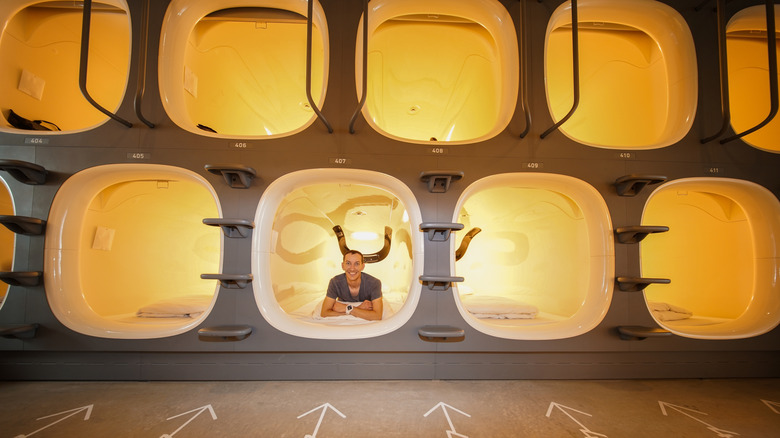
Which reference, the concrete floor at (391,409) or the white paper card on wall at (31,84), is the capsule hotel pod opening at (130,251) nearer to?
the concrete floor at (391,409)

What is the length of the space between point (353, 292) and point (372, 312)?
0.24 meters

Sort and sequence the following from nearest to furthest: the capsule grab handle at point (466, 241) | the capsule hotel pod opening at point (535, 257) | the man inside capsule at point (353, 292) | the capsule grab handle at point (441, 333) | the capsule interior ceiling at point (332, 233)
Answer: the capsule grab handle at point (441, 333) → the capsule hotel pod opening at point (535, 257) → the man inside capsule at point (353, 292) → the capsule interior ceiling at point (332, 233) → the capsule grab handle at point (466, 241)

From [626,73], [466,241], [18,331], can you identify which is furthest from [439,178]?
[18,331]

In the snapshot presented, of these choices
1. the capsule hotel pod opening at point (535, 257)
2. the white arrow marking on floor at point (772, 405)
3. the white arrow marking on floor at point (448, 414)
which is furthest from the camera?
the capsule hotel pod opening at point (535, 257)

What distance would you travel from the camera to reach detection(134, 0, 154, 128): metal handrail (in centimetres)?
171

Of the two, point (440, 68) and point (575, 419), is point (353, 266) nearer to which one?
point (575, 419)

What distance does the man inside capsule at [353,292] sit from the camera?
2.21m

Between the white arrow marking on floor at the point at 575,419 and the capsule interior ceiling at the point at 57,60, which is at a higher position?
the capsule interior ceiling at the point at 57,60

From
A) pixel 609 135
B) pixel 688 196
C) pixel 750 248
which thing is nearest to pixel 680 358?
pixel 750 248

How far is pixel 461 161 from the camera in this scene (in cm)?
186

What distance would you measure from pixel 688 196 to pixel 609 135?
72cm

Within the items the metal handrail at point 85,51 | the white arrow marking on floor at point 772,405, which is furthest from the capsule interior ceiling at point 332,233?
the white arrow marking on floor at point 772,405

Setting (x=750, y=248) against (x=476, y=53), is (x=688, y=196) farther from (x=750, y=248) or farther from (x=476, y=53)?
(x=476, y=53)

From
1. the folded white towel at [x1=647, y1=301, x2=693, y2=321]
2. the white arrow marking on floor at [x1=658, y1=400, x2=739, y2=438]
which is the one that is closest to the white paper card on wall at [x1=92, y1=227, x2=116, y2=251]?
the white arrow marking on floor at [x1=658, y1=400, x2=739, y2=438]
